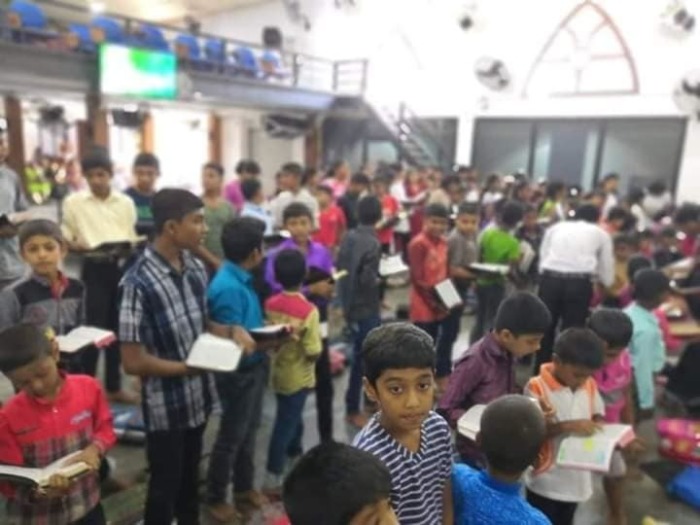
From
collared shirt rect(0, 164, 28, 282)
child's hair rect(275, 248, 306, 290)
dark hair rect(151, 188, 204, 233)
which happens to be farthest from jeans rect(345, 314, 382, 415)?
collared shirt rect(0, 164, 28, 282)

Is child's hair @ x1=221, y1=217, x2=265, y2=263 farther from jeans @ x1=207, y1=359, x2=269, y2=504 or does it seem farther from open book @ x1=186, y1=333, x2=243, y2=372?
jeans @ x1=207, y1=359, x2=269, y2=504

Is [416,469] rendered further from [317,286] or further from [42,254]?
[42,254]

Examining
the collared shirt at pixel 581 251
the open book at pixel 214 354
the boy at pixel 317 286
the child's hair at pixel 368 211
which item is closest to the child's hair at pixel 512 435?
the open book at pixel 214 354

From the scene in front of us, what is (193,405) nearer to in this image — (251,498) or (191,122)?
(251,498)

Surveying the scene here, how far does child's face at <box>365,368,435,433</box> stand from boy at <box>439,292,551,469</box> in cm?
65

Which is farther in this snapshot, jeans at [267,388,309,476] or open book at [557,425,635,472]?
jeans at [267,388,309,476]

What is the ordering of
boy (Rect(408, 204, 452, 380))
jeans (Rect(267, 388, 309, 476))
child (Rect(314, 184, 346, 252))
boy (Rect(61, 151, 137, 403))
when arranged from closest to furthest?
jeans (Rect(267, 388, 309, 476)), boy (Rect(61, 151, 137, 403)), boy (Rect(408, 204, 452, 380)), child (Rect(314, 184, 346, 252))

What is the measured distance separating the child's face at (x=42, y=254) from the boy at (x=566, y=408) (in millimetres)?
2185

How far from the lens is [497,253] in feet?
14.2

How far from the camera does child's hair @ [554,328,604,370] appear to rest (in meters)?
1.99

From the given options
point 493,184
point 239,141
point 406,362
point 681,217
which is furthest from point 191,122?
point 406,362

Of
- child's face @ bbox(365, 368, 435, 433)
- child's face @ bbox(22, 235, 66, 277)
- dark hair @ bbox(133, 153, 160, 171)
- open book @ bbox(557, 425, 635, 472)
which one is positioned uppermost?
dark hair @ bbox(133, 153, 160, 171)

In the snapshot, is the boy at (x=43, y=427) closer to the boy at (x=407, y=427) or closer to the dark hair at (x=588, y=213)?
the boy at (x=407, y=427)

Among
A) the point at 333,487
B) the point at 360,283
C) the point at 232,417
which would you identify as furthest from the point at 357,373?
the point at 333,487
